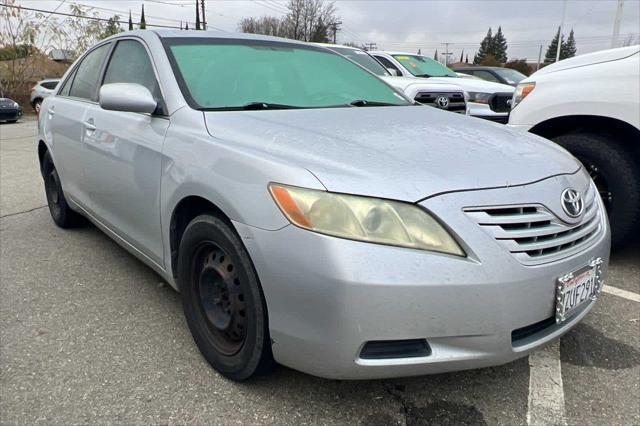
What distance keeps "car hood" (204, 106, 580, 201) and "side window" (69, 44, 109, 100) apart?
5.28 ft

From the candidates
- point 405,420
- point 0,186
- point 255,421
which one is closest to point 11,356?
point 255,421

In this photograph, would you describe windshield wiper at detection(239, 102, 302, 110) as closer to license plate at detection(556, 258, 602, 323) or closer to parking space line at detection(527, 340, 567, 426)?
license plate at detection(556, 258, 602, 323)

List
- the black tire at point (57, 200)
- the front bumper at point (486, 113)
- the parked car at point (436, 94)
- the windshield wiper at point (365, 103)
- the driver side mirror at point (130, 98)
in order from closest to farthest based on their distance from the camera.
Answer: the driver side mirror at point (130, 98), the windshield wiper at point (365, 103), the black tire at point (57, 200), the parked car at point (436, 94), the front bumper at point (486, 113)

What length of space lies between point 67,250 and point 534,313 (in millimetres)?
3318

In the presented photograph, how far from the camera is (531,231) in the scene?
177cm

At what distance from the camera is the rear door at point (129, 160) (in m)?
2.46

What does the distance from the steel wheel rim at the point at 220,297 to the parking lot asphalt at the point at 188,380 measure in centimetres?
19

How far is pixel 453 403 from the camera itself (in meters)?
2.04

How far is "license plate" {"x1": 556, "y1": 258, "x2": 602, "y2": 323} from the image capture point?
1.82 m

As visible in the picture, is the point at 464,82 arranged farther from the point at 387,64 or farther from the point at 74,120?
the point at 74,120

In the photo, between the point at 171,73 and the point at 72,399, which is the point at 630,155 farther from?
the point at 72,399

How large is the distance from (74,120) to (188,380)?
86.0 inches

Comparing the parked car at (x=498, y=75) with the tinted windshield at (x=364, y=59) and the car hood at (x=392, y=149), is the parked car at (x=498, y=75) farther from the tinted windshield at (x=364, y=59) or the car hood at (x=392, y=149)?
the car hood at (x=392, y=149)

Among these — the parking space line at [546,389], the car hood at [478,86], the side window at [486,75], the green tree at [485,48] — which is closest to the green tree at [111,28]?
the side window at [486,75]
